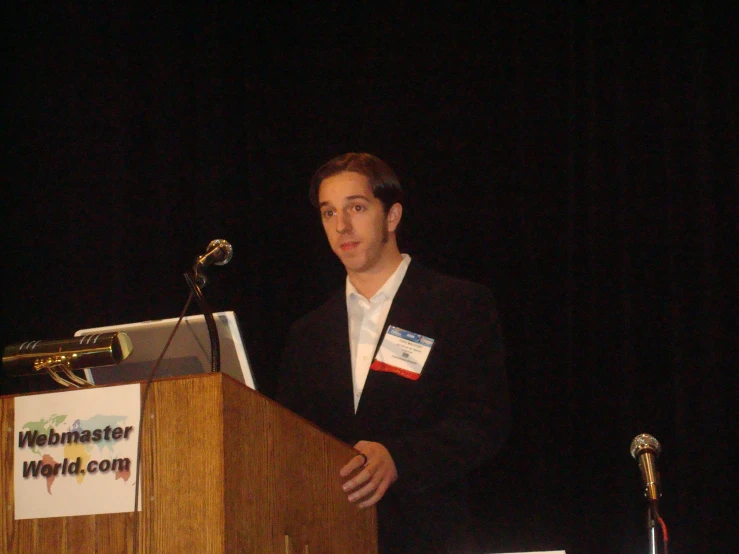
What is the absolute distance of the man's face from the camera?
2.42 metres

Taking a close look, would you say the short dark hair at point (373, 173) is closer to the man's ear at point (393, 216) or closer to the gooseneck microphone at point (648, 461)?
the man's ear at point (393, 216)

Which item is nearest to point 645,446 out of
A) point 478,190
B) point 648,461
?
point 648,461

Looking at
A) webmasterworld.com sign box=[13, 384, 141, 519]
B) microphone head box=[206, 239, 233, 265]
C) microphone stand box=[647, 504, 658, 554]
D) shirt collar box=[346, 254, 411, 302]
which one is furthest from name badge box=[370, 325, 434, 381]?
webmasterworld.com sign box=[13, 384, 141, 519]

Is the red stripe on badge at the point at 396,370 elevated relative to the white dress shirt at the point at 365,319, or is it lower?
lower

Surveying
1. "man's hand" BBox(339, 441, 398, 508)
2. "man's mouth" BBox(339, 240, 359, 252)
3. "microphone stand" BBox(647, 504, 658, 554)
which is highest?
"man's mouth" BBox(339, 240, 359, 252)

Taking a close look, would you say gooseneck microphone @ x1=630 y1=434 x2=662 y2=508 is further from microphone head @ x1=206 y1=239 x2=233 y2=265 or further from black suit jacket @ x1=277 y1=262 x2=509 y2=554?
microphone head @ x1=206 y1=239 x2=233 y2=265

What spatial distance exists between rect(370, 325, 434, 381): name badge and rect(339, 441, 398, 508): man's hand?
1.21 ft

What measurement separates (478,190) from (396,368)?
1.15 m

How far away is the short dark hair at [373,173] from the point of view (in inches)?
98.4

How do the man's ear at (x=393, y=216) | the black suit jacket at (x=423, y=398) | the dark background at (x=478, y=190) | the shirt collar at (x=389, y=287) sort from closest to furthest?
1. the black suit jacket at (x=423, y=398)
2. the shirt collar at (x=389, y=287)
3. the man's ear at (x=393, y=216)
4. the dark background at (x=478, y=190)

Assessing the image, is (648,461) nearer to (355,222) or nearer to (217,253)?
(217,253)

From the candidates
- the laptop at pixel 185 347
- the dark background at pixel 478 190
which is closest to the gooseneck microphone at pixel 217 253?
the laptop at pixel 185 347

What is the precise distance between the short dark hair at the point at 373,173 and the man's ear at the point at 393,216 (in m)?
0.01

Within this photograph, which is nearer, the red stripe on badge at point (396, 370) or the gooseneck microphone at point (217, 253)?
the gooseneck microphone at point (217, 253)
